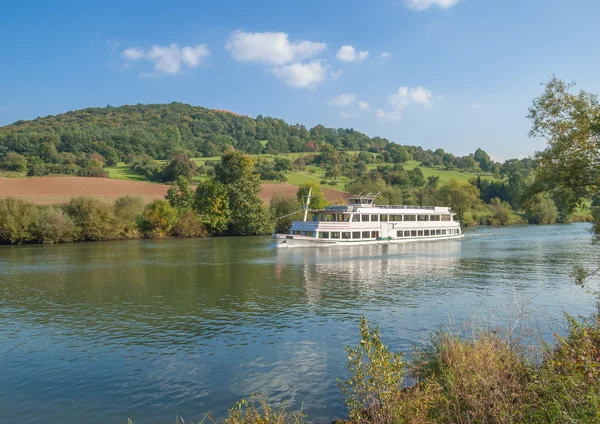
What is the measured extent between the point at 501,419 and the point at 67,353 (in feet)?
51.9

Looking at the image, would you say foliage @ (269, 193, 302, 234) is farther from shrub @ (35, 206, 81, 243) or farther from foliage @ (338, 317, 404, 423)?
foliage @ (338, 317, 404, 423)

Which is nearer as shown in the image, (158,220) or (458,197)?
(158,220)

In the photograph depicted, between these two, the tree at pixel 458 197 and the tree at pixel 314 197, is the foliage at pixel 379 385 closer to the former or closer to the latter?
the tree at pixel 314 197

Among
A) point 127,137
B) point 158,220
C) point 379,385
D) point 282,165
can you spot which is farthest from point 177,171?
point 379,385

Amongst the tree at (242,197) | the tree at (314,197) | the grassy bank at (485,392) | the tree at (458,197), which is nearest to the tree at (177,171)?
the tree at (242,197)

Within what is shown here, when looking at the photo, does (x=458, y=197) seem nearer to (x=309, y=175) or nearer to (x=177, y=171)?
(x=309, y=175)

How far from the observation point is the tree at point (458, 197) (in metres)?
105

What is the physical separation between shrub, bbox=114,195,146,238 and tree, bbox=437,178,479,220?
2628 inches

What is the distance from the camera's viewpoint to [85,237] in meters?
73.5

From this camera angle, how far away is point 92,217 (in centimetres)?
7238

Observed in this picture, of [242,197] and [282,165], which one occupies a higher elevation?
[282,165]

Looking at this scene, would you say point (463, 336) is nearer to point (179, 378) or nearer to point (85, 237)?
point (179, 378)

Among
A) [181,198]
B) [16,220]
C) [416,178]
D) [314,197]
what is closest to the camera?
[16,220]

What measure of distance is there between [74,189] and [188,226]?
26.0 m
